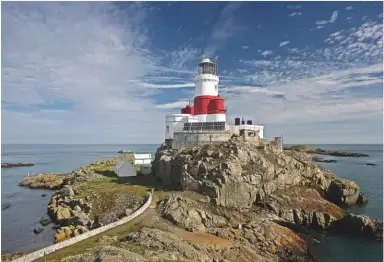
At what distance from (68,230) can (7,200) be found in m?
30.7

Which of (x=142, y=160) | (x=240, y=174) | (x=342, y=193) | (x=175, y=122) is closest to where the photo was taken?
(x=240, y=174)

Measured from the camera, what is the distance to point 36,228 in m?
38.3

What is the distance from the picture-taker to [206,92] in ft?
170

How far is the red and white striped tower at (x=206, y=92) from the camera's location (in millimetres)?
51344

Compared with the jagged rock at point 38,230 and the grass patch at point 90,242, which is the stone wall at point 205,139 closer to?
the grass patch at point 90,242

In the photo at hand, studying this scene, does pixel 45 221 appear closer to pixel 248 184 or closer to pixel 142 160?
pixel 142 160

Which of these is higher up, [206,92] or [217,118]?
[206,92]

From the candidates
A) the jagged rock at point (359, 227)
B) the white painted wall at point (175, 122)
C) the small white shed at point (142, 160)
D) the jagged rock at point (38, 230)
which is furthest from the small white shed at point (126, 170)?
the jagged rock at point (359, 227)

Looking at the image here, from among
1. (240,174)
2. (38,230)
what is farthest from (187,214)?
(38,230)

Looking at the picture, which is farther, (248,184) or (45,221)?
(45,221)

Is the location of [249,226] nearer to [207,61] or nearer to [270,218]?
[270,218]

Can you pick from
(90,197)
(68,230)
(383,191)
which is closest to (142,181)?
(90,197)

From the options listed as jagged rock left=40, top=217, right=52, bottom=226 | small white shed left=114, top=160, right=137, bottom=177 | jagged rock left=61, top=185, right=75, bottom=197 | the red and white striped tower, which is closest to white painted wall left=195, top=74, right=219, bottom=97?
the red and white striped tower

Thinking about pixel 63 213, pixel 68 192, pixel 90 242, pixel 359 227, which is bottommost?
pixel 359 227
